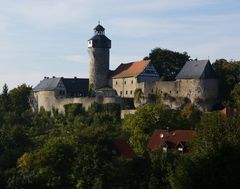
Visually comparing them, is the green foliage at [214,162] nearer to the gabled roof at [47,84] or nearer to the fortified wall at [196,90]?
the fortified wall at [196,90]

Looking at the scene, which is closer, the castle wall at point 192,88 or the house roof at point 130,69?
the castle wall at point 192,88

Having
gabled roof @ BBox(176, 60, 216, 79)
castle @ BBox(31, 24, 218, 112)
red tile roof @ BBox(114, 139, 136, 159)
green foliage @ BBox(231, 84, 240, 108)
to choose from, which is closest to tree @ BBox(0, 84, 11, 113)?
castle @ BBox(31, 24, 218, 112)

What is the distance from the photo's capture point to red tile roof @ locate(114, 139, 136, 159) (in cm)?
5432

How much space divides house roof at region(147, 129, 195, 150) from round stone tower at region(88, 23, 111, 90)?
27304 mm

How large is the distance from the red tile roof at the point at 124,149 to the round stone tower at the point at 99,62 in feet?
98.4

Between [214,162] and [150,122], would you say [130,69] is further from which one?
[214,162]

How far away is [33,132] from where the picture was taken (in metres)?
77.3

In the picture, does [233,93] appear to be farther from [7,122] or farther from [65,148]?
[7,122]

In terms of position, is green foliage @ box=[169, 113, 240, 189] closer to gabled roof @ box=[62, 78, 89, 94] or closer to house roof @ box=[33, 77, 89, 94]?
gabled roof @ box=[62, 78, 89, 94]

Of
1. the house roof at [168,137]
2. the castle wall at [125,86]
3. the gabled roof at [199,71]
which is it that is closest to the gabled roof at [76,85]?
the castle wall at [125,86]

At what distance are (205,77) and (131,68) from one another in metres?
15.4

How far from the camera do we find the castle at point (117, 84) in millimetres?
71750

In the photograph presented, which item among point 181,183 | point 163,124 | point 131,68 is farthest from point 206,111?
point 181,183

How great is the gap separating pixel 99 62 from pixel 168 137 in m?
29.4
